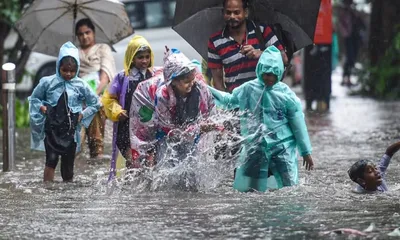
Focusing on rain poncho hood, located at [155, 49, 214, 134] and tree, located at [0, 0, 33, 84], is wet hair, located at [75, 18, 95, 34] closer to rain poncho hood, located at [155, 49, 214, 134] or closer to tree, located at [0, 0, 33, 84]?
rain poncho hood, located at [155, 49, 214, 134]

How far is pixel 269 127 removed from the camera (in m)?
8.91

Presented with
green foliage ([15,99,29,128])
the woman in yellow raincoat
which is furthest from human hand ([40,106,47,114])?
green foliage ([15,99,29,128])

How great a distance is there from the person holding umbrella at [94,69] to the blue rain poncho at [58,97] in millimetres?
2026

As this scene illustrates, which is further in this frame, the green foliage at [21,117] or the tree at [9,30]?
the green foliage at [21,117]

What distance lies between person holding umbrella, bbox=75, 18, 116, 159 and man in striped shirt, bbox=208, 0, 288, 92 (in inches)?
110

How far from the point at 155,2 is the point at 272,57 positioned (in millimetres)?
13166

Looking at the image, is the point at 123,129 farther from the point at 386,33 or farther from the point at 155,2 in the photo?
the point at 386,33

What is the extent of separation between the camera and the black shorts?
10.4 metres

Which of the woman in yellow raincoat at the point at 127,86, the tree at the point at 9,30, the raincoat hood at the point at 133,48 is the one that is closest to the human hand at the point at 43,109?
the woman in yellow raincoat at the point at 127,86

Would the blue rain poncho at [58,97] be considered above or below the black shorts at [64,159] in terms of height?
above

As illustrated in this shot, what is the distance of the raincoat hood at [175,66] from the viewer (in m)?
9.02

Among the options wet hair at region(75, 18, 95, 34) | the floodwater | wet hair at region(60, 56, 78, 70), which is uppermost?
wet hair at region(75, 18, 95, 34)

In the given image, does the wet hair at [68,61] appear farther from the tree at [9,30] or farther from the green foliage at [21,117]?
the green foliage at [21,117]

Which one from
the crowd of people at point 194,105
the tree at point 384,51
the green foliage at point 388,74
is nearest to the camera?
the crowd of people at point 194,105
